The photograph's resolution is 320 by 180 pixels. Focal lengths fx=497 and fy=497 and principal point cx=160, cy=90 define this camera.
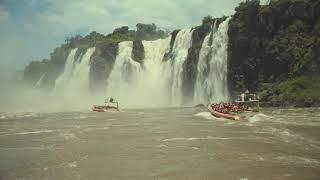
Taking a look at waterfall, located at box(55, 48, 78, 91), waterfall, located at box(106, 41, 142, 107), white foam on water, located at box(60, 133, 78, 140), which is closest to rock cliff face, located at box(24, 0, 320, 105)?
waterfall, located at box(106, 41, 142, 107)

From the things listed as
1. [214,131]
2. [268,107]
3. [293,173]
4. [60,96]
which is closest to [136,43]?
[60,96]

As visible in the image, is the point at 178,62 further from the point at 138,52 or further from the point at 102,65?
the point at 102,65

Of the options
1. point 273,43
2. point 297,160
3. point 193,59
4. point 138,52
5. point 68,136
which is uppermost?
point 138,52

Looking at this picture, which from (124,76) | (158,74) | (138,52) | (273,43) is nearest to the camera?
(273,43)

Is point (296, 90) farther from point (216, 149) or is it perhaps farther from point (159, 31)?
point (159, 31)

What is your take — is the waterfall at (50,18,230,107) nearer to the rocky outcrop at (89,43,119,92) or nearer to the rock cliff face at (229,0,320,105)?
the rocky outcrop at (89,43,119,92)

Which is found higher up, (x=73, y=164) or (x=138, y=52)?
(x=138, y=52)

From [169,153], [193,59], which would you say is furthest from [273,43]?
[169,153]
